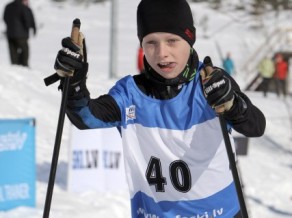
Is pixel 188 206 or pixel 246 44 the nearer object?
pixel 188 206

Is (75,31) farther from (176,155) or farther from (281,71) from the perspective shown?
(281,71)

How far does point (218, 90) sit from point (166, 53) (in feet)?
0.89

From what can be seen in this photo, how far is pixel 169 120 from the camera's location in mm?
3006

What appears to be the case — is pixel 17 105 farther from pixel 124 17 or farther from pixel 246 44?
pixel 124 17

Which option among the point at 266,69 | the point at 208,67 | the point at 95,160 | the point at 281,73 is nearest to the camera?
the point at 208,67

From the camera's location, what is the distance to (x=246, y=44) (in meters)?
42.0

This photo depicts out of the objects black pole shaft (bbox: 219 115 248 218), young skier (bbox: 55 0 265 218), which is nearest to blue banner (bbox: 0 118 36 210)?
young skier (bbox: 55 0 265 218)

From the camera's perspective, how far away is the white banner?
8672mm

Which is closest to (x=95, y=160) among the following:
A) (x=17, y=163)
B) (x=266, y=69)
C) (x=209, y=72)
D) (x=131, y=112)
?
(x=17, y=163)

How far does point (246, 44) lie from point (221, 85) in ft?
130

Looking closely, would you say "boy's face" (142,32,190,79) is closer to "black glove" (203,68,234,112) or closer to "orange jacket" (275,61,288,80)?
"black glove" (203,68,234,112)

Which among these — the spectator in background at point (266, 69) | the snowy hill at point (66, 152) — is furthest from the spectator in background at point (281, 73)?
the snowy hill at point (66, 152)

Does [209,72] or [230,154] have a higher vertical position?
[209,72]

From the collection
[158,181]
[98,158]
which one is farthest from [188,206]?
[98,158]
